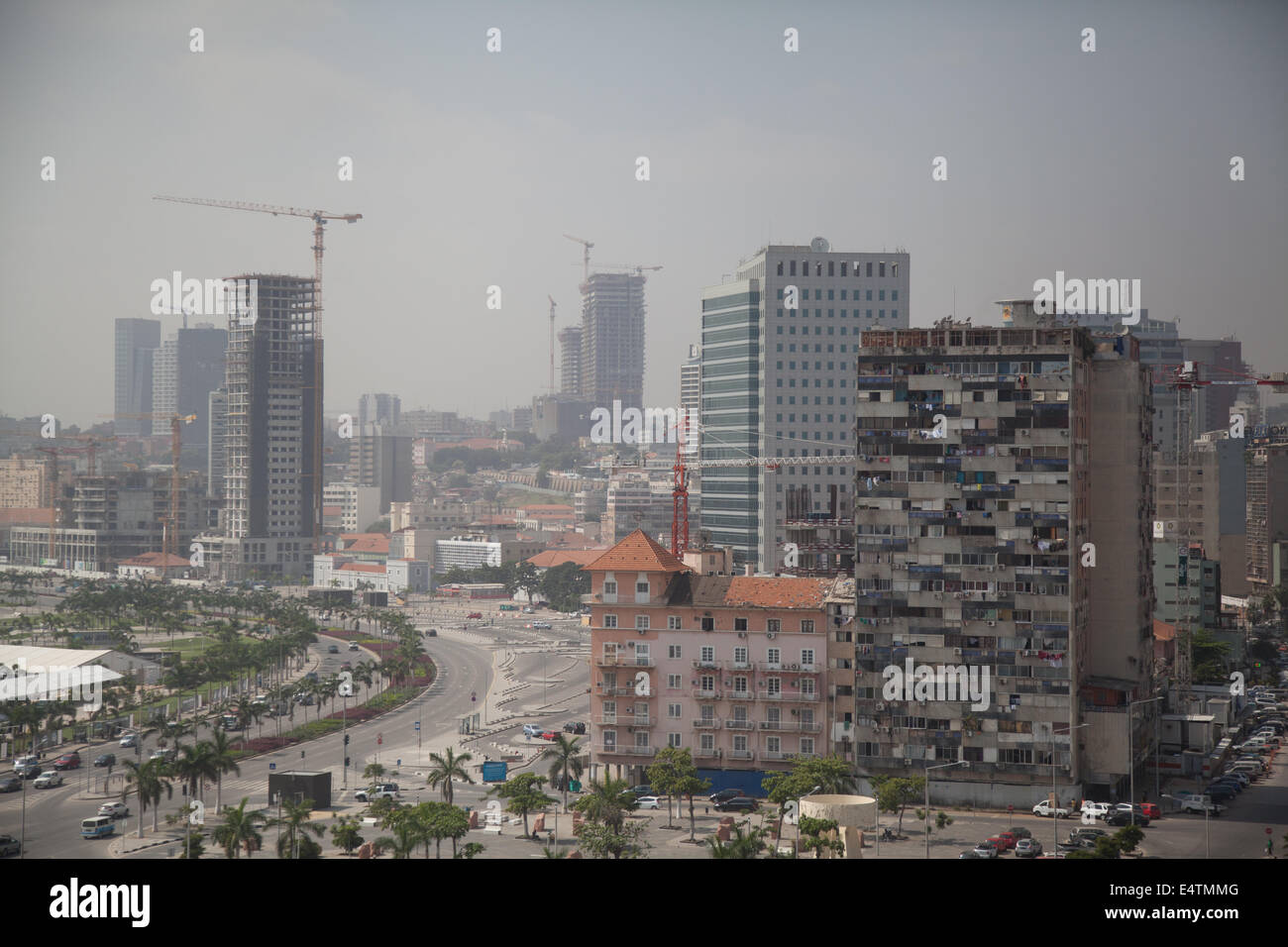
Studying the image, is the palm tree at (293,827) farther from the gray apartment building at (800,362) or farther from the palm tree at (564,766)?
the gray apartment building at (800,362)

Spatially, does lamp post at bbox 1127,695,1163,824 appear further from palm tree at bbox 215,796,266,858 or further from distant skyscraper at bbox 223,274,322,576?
distant skyscraper at bbox 223,274,322,576

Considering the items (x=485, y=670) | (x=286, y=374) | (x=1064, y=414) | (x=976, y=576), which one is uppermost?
(x=286, y=374)

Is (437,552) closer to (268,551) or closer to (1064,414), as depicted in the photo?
(268,551)

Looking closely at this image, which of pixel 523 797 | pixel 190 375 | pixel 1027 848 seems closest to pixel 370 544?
pixel 190 375

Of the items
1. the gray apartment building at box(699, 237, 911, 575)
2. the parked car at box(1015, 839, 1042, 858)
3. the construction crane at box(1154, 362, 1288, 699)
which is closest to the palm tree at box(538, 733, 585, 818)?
the parked car at box(1015, 839, 1042, 858)

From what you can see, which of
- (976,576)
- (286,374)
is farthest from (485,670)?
(286,374)

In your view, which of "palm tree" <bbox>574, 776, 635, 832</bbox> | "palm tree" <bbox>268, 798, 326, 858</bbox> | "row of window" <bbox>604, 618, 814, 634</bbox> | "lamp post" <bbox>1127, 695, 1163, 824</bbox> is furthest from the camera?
"row of window" <bbox>604, 618, 814, 634</bbox>
